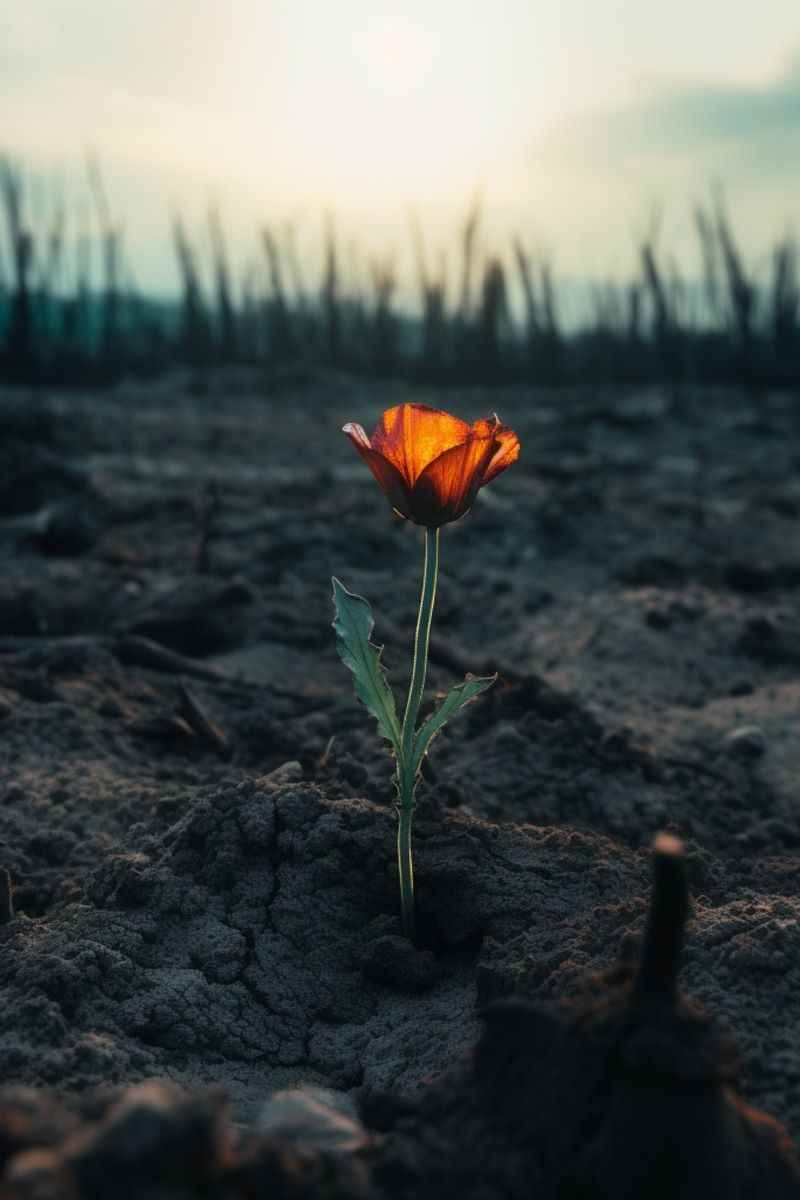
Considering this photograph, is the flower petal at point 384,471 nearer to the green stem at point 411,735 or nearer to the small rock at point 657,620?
the green stem at point 411,735

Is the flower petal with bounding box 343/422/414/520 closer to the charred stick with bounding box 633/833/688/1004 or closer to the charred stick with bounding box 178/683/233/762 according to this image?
the charred stick with bounding box 633/833/688/1004

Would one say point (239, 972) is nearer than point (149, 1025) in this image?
No

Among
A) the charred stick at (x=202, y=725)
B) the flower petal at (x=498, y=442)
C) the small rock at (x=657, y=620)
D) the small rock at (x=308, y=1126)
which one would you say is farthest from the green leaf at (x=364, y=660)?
the small rock at (x=657, y=620)

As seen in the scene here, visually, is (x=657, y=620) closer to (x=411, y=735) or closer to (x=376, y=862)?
(x=376, y=862)

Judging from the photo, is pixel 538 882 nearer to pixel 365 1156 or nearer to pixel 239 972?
pixel 239 972

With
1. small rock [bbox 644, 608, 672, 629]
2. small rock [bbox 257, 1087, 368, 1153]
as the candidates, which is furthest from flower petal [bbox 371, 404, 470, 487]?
small rock [bbox 644, 608, 672, 629]

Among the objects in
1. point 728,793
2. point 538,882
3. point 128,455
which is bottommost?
point 728,793

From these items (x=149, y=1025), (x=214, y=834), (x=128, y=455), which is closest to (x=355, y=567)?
(x=214, y=834)
